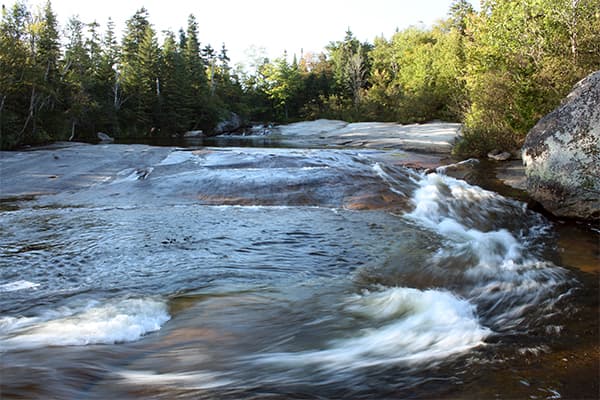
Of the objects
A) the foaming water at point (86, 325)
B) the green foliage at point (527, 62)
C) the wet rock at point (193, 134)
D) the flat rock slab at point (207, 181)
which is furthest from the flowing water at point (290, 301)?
the wet rock at point (193, 134)

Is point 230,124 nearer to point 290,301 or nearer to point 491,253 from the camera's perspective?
point 491,253

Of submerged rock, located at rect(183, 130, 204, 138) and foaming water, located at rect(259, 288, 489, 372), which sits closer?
foaming water, located at rect(259, 288, 489, 372)

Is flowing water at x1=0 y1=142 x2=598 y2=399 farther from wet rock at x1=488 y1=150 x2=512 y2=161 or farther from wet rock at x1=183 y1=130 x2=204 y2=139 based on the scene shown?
wet rock at x1=183 y1=130 x2=204 y2=139

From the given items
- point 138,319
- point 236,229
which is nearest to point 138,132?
point 236,229

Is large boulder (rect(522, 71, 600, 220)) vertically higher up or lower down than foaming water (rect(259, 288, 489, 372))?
higher up

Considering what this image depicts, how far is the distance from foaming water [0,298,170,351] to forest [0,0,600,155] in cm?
1416

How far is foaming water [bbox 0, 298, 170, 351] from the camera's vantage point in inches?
128

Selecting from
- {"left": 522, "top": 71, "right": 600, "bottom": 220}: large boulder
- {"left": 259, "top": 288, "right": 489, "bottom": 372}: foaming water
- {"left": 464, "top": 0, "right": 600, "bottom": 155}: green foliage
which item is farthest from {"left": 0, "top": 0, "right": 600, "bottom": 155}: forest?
{"left": 259, "top": 288, "right": 489, "bottom": 372}: foaming water

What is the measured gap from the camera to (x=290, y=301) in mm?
4156

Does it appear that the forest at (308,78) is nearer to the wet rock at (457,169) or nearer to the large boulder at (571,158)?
the wet rock at (457,169)

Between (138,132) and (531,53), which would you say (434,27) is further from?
(531,53)

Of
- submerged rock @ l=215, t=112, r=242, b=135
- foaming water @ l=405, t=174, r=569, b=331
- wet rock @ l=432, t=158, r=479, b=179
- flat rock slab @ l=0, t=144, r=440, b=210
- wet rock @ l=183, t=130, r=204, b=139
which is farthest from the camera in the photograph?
submerged rock @ l=215, t=112, r=242, b=135

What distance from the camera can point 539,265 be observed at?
17.6ft

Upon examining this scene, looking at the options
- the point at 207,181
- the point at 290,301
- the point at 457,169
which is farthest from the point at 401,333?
the point at 457,169
